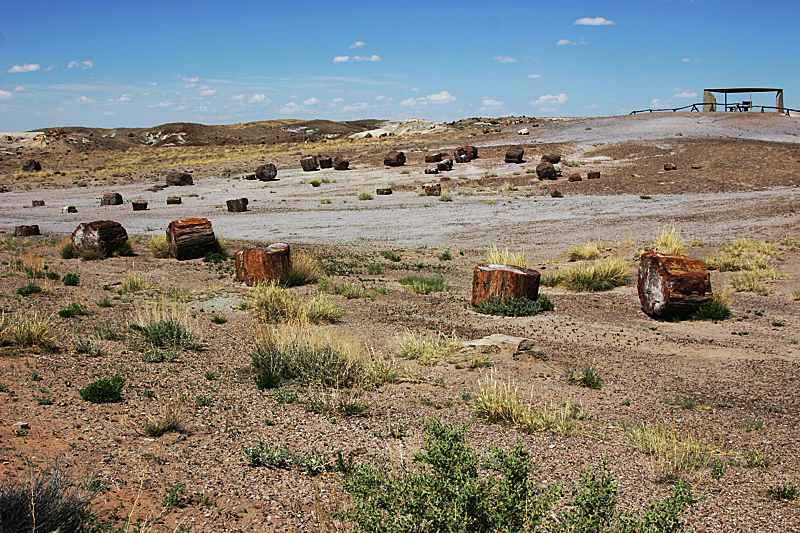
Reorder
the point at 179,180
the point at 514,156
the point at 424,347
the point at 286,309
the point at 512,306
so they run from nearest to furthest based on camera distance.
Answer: the point at 424,347
the point at 286,309
the point at 512,306
the point at 179,180
the point at 514,156

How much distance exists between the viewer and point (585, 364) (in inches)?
320

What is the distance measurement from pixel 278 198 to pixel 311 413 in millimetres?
25138

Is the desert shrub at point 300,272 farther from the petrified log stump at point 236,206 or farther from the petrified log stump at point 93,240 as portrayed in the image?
the petrified log stump at point 236,206

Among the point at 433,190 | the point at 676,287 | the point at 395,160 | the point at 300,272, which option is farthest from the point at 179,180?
the point at 676,287

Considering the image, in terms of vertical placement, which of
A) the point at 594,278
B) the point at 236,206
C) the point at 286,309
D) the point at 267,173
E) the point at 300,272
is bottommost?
the point at 594,278

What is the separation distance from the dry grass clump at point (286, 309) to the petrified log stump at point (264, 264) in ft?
5.65

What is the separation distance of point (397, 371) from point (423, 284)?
515 centimetres

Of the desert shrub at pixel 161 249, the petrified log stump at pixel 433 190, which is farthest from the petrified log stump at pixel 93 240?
the petrified log stump at pixel 433 190

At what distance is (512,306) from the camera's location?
11.0 meters

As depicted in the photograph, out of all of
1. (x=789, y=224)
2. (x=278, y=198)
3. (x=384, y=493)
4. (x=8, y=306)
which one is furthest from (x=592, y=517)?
(x=278, y=198)

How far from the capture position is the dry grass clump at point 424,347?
8212 mm

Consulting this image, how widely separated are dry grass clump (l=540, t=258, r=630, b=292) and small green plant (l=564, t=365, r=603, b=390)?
5710 mm

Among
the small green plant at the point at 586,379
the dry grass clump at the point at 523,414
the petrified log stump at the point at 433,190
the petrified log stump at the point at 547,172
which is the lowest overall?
the small green plant at the point at 586,379

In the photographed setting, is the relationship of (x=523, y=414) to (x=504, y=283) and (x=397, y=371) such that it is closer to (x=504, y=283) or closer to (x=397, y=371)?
(x=397, y=371)
